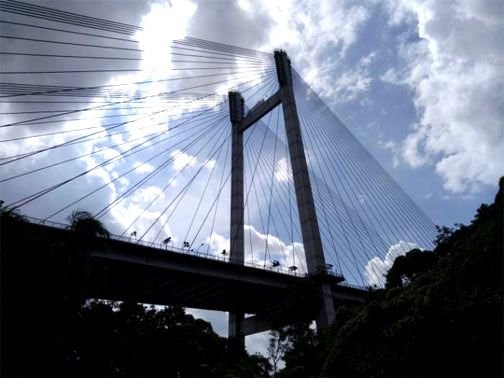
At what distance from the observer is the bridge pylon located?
4622cm

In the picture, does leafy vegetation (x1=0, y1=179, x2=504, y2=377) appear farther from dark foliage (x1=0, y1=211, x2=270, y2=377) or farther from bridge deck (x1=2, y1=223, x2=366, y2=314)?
bridge deck (x1=2, y1=223, x2=366, y2=314)

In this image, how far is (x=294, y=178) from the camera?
50.2 meters

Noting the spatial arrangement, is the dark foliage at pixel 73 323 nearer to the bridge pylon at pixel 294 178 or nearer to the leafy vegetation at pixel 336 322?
the leafy vegetation at pixel 336 322

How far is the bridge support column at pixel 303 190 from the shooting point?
45969mm

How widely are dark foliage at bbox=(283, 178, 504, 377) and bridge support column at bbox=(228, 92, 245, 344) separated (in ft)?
102

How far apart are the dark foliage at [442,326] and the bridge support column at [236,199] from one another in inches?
1229

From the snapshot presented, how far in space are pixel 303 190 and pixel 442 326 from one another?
109 ft

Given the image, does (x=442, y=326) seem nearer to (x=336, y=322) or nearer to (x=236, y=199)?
(x=336, y=322)

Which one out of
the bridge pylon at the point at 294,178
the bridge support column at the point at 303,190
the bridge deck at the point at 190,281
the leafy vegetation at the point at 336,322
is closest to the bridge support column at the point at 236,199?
the bridge pylon at the point at 294,178

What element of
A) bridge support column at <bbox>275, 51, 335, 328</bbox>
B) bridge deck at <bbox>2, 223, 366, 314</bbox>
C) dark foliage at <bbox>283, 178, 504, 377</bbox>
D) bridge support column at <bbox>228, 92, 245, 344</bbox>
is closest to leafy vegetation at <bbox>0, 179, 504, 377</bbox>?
dark foliage at <bbox>283, 178, 504, 377</bbox>

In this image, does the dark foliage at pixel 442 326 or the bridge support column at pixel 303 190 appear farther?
the bridge support column at pixel 303 190

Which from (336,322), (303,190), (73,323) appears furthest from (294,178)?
(73,323)

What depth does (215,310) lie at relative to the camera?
55.9 meters

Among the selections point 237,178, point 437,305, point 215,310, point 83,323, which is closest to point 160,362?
point 83,323
